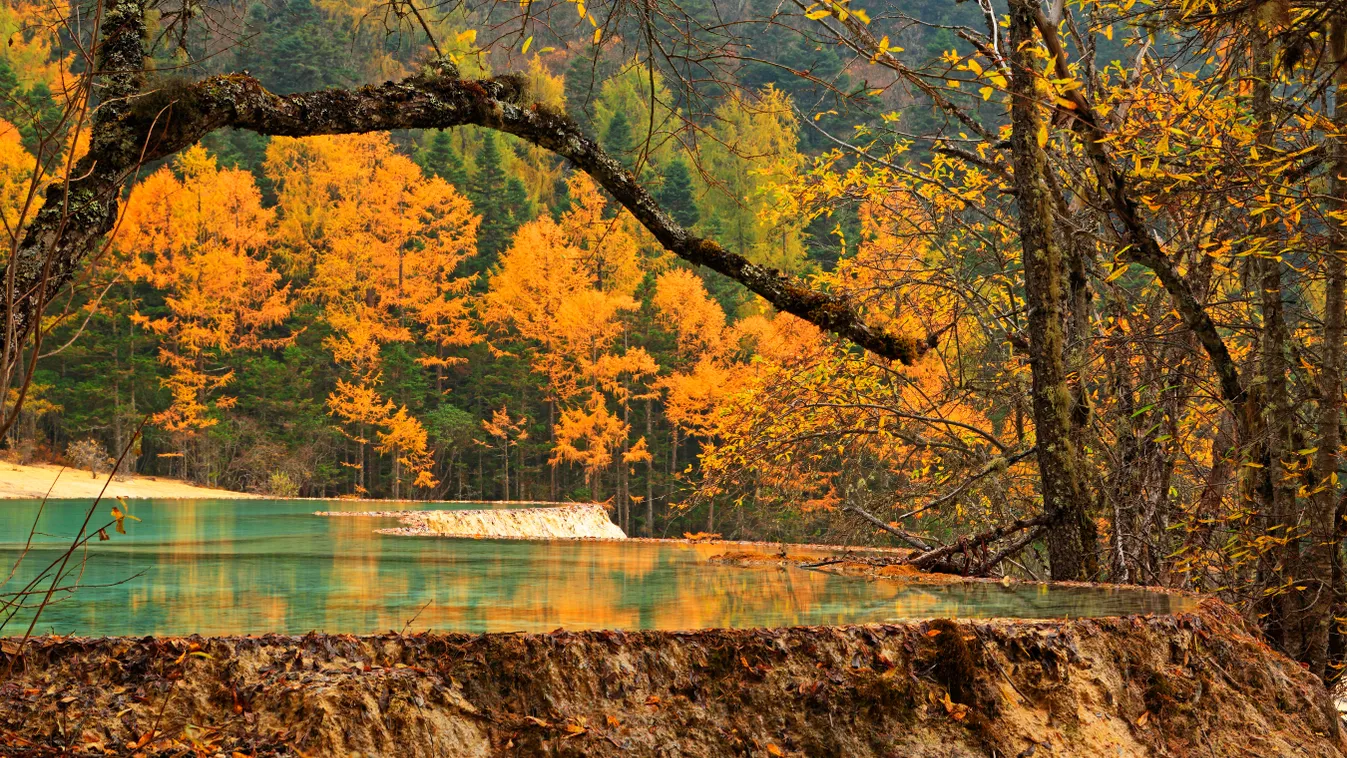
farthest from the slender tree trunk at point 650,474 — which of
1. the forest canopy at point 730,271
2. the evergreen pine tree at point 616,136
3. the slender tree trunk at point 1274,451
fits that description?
the slender tree trunk at point 1274,451

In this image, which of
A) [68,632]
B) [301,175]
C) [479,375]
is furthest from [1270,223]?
[301,175]

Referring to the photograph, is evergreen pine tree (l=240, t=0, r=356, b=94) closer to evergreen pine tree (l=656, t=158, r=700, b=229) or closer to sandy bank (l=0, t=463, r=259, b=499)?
evergreen pine tree (l=656, t=158, r=700, b=229)

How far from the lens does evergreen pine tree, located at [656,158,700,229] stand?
41.1 metres

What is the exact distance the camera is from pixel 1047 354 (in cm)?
632

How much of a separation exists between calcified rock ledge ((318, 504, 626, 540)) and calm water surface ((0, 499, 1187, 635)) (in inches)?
278

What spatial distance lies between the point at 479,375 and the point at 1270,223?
3257 cm

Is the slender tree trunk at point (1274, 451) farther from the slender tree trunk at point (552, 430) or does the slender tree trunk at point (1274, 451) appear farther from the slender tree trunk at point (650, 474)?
the slender tree trunk at point (552, 430)

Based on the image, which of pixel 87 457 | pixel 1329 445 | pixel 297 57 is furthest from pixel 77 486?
pixel 297 57

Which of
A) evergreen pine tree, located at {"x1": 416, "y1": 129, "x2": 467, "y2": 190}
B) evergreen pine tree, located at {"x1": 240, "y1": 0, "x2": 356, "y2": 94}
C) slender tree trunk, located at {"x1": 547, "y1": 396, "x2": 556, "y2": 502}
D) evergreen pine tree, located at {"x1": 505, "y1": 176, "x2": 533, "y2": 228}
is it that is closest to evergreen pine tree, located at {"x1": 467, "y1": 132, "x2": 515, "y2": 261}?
evergreen pine tree, located at {"x1": 505, "y1": 176, "x2": 533, "y2": 228}

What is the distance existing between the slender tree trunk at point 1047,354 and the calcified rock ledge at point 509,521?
769cm

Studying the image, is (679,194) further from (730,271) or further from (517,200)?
(730,271)

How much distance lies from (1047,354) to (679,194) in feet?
118

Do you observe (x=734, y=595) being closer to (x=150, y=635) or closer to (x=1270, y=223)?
(x=150, y=635)

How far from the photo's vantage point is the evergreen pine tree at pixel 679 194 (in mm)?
41125
